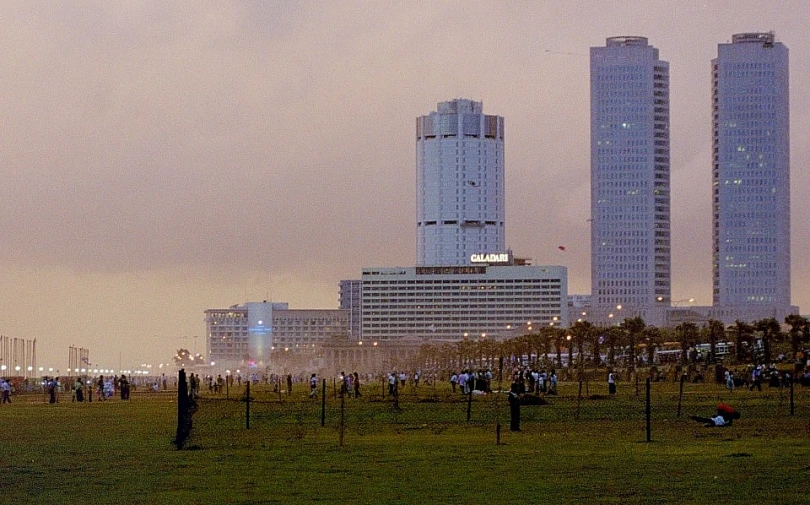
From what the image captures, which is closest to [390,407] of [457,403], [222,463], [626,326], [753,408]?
[457,403]

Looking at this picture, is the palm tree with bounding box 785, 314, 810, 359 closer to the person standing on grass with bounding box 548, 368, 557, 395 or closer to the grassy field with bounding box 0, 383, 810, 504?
the person standing on grass with bounding box 548, 368, 557, 395

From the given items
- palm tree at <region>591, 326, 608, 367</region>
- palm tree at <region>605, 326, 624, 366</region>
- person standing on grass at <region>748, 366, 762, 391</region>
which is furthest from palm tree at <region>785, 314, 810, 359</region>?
person standing on grass at <region>748, 366, 762, 391</region>

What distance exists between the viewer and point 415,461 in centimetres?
3259

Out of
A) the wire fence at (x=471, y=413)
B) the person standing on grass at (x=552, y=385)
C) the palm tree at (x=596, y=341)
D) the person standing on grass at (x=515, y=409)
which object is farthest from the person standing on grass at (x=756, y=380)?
the palm tree at (x=596, y=341)

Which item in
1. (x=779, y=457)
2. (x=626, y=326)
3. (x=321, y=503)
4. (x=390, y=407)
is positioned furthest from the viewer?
(x=626, y=326)

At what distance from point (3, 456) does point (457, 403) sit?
38766 mm

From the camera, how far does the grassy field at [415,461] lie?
2562cm

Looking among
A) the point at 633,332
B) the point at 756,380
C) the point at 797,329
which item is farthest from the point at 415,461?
the point at 633,332

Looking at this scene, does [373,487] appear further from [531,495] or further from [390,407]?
[390,407]

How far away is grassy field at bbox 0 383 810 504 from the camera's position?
84.1ft

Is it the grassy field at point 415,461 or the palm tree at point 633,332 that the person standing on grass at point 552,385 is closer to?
the grassy field at point 415,461

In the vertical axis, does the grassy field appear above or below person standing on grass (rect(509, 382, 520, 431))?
below

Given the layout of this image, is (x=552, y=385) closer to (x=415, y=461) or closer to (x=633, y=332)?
(x=415, y=461)

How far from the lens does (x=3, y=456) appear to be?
37.0 metres
